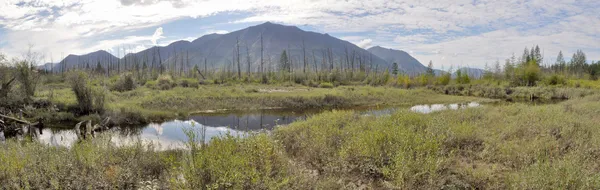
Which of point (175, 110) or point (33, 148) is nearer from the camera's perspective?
point (33, 148)

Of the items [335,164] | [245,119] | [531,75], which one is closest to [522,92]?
[531,75]

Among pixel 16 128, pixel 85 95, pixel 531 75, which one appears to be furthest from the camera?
pixel 531 75

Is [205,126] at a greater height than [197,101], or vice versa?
[197,101]

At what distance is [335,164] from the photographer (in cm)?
748

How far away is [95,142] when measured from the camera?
7.70 meters

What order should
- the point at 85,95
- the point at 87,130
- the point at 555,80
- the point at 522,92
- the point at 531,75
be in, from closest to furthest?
the point at 87,130, the point at 85,95, the point at 522,92, the point at 555,80, the point at 531,75

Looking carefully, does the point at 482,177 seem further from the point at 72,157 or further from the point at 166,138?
the point at 166,138

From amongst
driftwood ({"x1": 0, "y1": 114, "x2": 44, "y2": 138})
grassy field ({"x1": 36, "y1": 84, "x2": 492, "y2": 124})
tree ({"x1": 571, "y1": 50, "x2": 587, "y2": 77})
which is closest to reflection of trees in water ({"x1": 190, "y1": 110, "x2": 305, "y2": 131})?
grassy field ({"x1": 36, "y1": 84, "x2": 492, "y2": 124})

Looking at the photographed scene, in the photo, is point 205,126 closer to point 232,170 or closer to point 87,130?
point 87,130

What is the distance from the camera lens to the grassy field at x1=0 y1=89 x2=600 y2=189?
5.37 m

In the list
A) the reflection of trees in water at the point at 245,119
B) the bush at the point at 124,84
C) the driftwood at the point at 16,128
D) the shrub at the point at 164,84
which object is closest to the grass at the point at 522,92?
the reflection of trees in water at the point at 245,119

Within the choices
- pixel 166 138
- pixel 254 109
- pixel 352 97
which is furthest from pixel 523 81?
pixel 166 138

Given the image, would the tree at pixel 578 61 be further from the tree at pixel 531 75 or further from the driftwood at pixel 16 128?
the driftwood at pixel 16 128

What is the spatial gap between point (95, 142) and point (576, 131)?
12.8 meters
